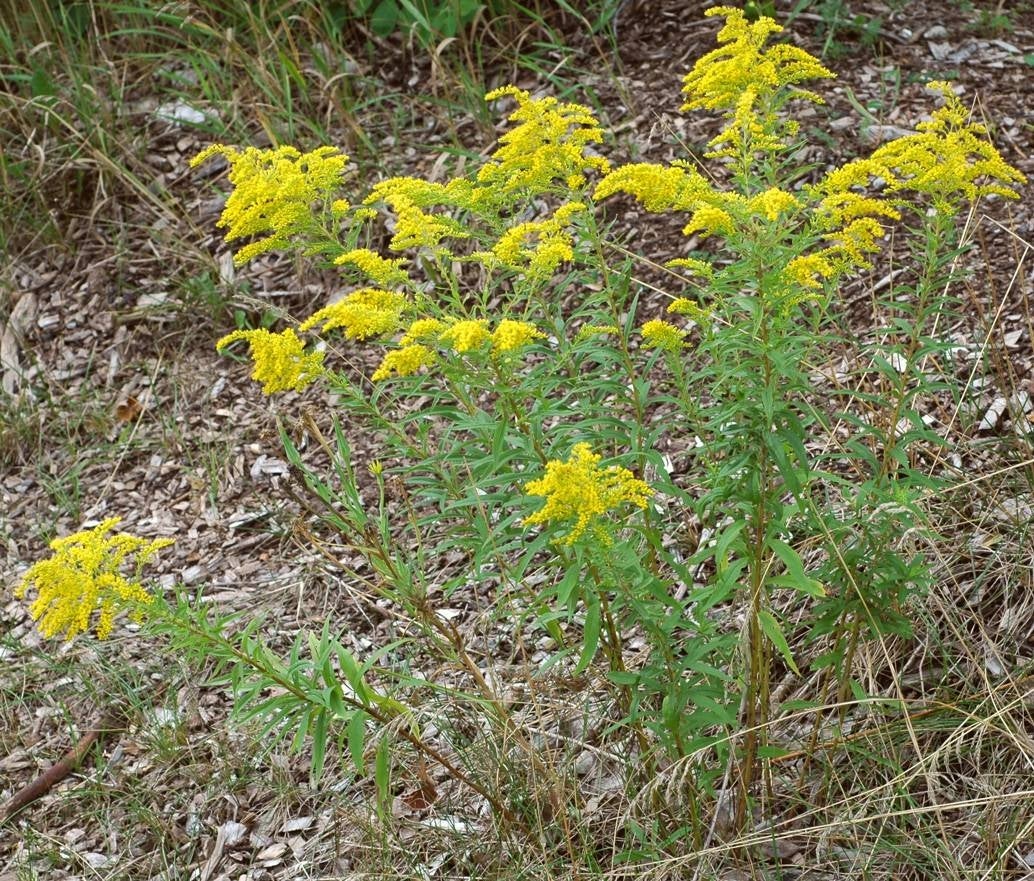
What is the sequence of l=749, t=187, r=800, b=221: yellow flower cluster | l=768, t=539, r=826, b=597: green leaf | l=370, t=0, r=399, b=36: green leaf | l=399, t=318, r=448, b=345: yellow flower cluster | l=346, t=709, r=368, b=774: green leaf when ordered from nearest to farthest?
l=749, t=187, r=800, b=221: yellow flower cluster, l=399, t=318, r=448, b=345: yellow flower cluster, l=768, t=539, r=826, b=597: green leaf, l=346, t=709, r=368, b=774: green leaf, l=370, t=0, r=399, b=36: green leaf

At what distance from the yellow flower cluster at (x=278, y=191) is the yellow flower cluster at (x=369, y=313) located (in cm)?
29

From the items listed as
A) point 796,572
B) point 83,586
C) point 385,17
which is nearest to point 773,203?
point 796,572

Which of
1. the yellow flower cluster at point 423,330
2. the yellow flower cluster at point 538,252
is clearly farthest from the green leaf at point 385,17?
the yellow flower cluster at point 423,330

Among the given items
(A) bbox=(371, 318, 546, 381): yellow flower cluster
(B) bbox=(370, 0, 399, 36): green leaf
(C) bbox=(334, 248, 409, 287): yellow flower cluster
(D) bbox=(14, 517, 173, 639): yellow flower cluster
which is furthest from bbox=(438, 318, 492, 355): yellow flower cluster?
(B) bbox=(370, 0, 399, 36): green leaf

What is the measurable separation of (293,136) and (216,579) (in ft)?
7.32

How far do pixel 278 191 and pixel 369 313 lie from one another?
0.38 metres

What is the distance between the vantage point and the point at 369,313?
223 centimetres

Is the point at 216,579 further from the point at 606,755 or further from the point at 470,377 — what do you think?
the point at 470,377

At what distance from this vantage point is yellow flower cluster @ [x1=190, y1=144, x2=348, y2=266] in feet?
7.88

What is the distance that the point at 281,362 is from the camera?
2.34 meters

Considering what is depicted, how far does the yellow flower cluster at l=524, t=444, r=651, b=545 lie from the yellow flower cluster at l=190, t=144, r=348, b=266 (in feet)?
2.72

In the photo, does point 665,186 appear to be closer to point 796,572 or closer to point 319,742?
point 796,572

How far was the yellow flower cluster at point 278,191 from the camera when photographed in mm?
2402

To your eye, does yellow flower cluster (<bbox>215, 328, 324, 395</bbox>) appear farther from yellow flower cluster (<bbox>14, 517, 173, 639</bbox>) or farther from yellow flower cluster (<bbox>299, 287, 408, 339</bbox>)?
yellow flower cluster (<bbox>14, 517, 173, 639</bbox>)
